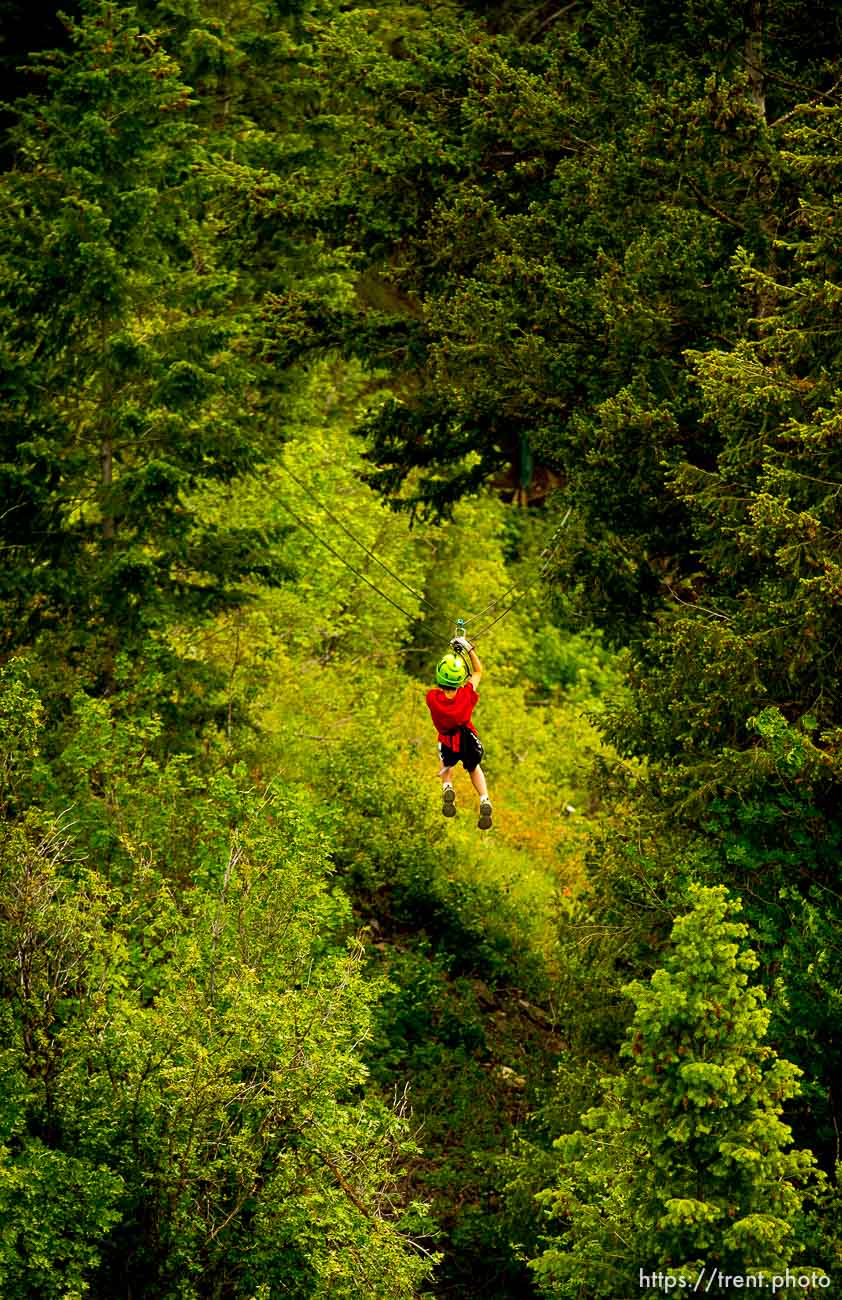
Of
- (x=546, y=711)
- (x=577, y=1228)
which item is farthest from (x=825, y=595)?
(x=546, y=711)

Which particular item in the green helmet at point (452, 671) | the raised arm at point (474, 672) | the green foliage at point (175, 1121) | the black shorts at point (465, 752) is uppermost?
the green helmet at point (452, 671)

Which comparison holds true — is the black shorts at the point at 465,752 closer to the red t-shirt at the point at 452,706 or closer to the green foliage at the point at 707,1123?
the red t-shirt at the point at 452,706

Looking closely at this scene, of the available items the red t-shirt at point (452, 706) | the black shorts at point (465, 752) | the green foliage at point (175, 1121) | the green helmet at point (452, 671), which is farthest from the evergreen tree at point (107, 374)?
the green helmet at point (452, 671)

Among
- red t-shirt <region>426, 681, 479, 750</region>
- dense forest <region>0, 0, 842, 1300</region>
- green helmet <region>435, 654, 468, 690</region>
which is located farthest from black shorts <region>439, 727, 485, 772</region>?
dense forest <region>0, 0, 842, 1300</region>

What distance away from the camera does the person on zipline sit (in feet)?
48.4

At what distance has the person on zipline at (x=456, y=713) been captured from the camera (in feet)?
48.4

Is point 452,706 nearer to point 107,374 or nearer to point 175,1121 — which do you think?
point 175,1121

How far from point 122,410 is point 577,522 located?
556 cm

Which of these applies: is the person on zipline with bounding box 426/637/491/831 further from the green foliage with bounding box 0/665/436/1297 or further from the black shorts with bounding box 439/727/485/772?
the green foliage with bounding box 0/665/436/1297

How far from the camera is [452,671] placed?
14.7 meters

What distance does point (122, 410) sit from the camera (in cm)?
2080

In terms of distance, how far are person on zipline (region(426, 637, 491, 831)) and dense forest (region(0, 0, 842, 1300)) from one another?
5.84 feet

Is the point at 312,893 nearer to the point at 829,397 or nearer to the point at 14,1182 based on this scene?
the point at 14,1182

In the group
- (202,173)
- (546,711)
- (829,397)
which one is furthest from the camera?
(546,711)
